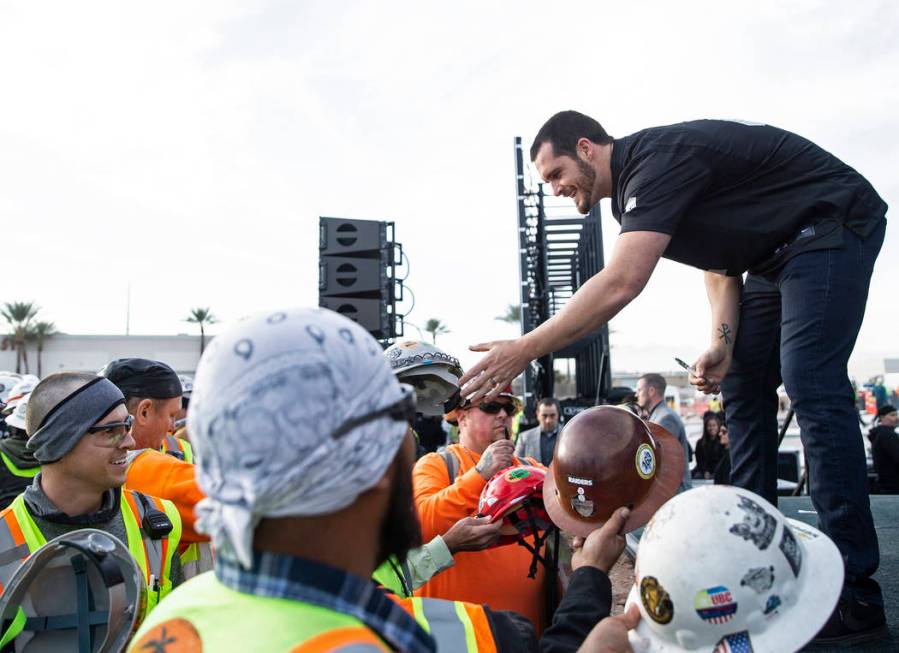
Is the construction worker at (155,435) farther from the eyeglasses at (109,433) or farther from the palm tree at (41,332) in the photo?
the palm tree at (41,332)

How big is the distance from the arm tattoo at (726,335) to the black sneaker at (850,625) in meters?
1.10

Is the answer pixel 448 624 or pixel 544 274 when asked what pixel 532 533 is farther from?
pixel 544 274

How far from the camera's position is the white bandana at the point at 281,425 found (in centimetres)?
106

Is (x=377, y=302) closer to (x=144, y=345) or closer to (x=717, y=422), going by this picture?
(x=717, y=422)

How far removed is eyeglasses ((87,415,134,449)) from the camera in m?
2.96

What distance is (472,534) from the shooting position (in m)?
2.82

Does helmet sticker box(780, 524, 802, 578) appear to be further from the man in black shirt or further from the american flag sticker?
the man in black shirt

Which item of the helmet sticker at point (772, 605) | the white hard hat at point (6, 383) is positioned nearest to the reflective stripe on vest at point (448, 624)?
the helmet sticker at point (772, 605)

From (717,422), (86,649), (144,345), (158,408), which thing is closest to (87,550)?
(86,649)

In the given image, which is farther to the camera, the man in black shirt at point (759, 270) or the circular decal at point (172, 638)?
the man in black shirt at point (759, 270)

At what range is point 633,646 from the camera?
1759mm

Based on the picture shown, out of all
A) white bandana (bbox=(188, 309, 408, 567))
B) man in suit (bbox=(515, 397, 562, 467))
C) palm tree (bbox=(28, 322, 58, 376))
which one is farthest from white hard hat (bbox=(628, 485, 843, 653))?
palm tree (bbox=(28, 322, 58, 376))

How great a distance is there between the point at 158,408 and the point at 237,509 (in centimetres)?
333

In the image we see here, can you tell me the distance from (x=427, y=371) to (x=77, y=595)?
1491 millimetres
